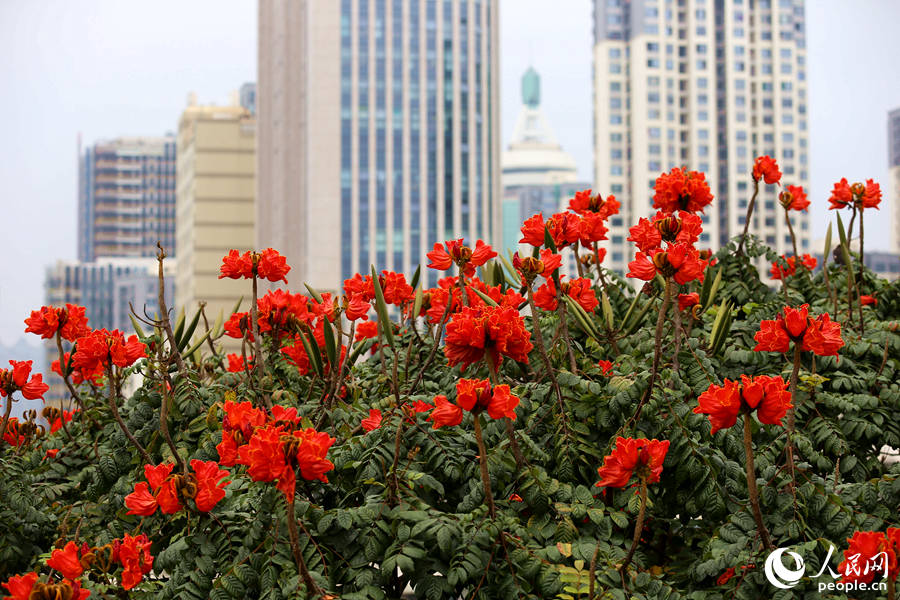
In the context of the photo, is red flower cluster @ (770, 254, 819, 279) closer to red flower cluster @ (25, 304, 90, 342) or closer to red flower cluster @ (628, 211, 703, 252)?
red flower cluster @ (628, 211, 703, 252)

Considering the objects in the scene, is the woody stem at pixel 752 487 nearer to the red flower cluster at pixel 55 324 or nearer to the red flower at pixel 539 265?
the red flower at pixel 539 265

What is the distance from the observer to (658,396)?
2.18 meters

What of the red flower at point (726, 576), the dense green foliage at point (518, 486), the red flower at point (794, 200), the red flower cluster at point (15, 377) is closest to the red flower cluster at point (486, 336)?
the dense green foliage at point (518, 486)

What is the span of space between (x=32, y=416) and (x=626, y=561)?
6.59 ft

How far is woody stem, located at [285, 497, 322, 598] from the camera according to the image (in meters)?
1.74

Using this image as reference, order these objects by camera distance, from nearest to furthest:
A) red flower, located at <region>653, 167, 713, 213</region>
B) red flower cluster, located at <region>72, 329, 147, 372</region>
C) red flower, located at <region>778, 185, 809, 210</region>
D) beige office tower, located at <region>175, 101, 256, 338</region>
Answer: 1. red flower cluster, located at <region>72, 329, 147, 372</region>
2. red flower, located at <region>653, 167, 713, 213</region>
3. red flower, located at <region>778, 185, 809, 210</region>
4. beige office tower, located at <region>175, 101, 256, 338</region>

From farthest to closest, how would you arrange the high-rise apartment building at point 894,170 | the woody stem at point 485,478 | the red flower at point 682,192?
1. the high-rise apartment building at point 894,170
2. the red flower at point 682,192
3. the woody stem at point 485,478

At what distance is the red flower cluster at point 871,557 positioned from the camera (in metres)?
1.75

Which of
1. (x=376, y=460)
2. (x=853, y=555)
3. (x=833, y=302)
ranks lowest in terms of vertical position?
(x=853, y=555)

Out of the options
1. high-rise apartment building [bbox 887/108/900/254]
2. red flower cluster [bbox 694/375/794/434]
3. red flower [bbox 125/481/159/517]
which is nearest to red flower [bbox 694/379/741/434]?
red flower cluster [bbox 694/375/794/434]

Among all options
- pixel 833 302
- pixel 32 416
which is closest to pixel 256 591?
pixel 32 416

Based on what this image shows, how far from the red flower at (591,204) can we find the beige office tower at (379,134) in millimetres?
68857

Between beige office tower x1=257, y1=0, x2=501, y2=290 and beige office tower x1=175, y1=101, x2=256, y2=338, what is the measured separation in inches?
123

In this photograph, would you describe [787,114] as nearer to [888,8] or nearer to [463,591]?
[888,8]
